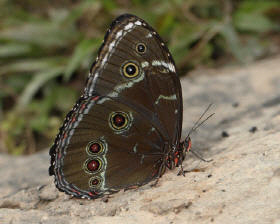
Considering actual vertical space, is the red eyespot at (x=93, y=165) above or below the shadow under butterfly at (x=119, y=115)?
below

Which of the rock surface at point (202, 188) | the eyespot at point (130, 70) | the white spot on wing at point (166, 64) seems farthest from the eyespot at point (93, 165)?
the white spot on wing at point (166, 64)

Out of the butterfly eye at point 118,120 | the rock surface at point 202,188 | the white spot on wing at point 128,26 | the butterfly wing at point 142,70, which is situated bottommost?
the rock surface at point 202,188

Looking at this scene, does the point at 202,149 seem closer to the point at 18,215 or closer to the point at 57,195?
the point at 57,195

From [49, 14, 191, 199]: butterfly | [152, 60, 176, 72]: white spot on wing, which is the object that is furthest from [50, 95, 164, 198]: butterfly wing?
[152, 60, 176, 72]: white spot on wing

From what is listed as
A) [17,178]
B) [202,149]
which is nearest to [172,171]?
[202,149]

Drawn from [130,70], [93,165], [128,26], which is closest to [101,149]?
[93,165]

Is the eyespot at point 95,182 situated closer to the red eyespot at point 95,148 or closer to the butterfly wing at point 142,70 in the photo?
the red eyespot at point 95,148

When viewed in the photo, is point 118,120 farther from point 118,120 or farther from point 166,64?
point 166,64
